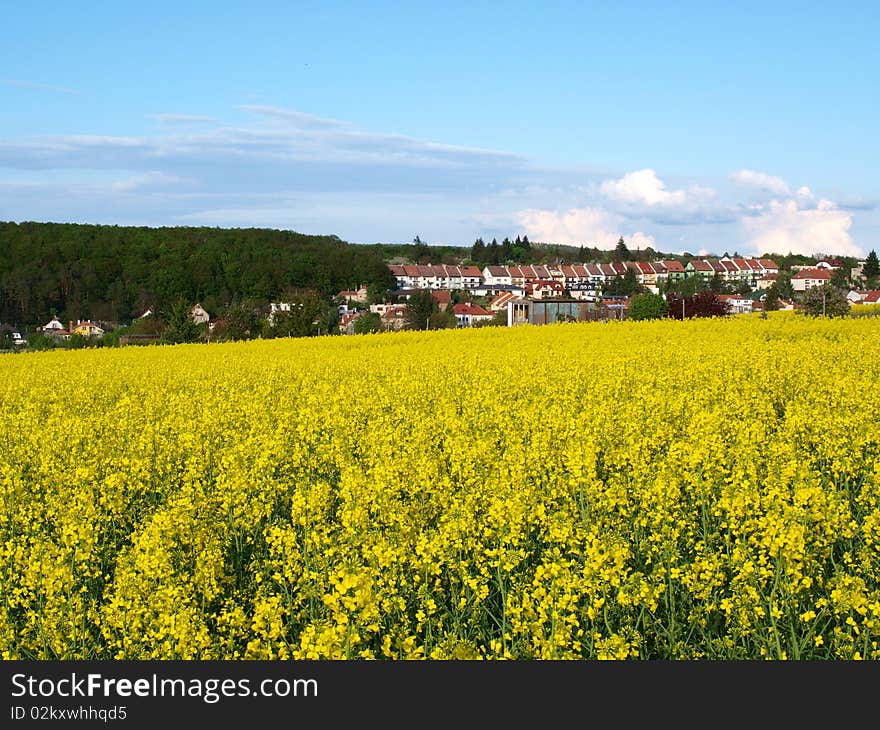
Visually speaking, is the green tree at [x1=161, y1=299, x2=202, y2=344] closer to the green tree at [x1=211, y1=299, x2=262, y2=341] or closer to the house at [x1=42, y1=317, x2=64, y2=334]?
the green tree at [x1=211, y1=299, x2=262, y2=341]

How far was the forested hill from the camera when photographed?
356ft

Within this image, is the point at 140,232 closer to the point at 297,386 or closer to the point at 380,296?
the point at 380,296

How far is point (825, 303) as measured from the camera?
45.8 meters

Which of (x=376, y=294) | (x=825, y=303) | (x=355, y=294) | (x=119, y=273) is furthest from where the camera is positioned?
(x=355, y=294)

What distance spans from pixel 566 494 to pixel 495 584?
1311 millimetres

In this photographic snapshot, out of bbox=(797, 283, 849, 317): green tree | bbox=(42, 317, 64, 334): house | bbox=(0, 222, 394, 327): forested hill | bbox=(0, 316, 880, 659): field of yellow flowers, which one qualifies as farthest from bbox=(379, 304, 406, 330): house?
bbox=(0, 316, 880, 659): field of yellow flowers

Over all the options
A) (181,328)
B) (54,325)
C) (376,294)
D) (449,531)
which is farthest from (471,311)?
(449,531)

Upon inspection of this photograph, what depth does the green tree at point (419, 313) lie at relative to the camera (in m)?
80.6

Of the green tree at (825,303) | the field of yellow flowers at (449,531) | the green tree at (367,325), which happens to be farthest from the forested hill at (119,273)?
the field of yellow flowers at (449,531)

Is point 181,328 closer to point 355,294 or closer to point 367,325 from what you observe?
point 367,325

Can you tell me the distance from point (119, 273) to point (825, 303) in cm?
9162

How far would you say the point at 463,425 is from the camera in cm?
1087

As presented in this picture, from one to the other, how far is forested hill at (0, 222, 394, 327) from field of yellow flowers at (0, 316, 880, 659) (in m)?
100

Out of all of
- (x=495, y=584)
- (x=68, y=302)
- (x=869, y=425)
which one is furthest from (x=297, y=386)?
(x=68, y=302)
